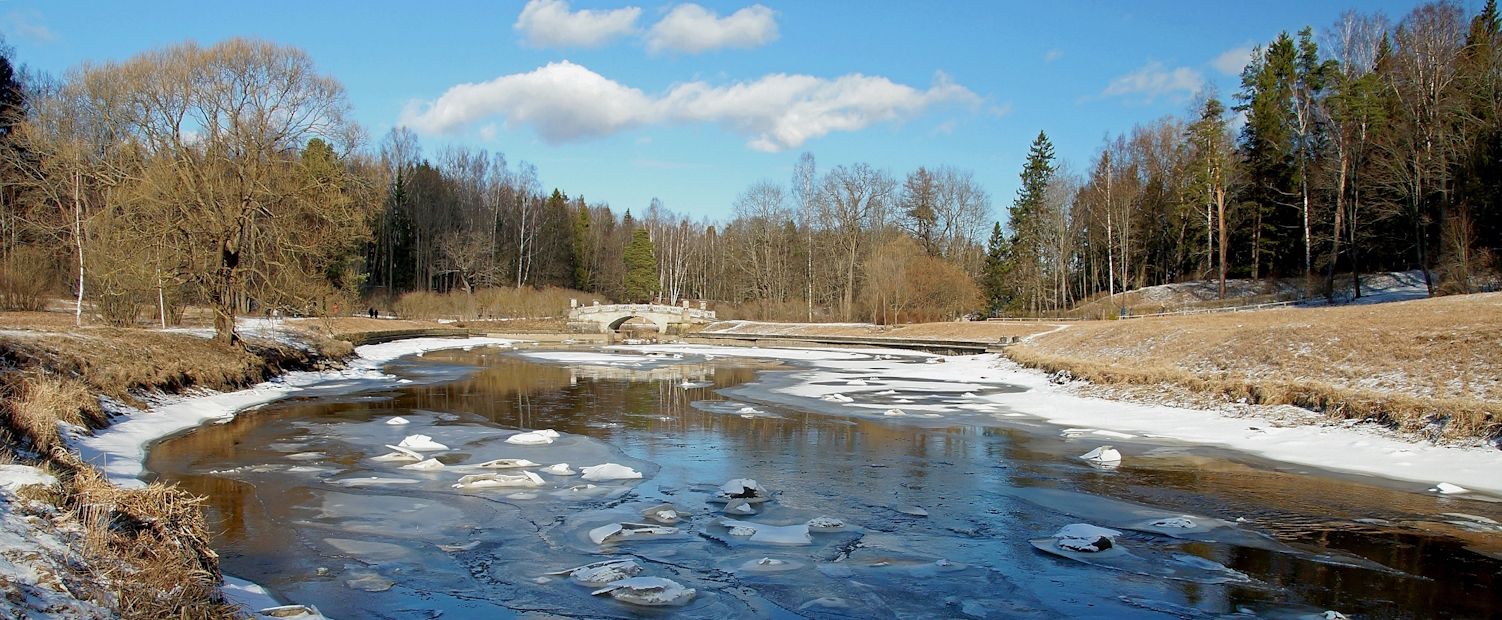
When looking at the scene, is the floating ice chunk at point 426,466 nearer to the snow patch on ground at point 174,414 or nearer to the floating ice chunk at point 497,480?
the floating ice chunk at point 497,480

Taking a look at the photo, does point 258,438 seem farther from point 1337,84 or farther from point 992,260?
point 992,260

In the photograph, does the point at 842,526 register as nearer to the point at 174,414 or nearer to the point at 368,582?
the point at 368,582

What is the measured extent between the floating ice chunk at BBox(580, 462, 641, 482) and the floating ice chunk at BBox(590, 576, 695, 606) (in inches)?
175

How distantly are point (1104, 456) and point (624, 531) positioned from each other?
8.30 meters

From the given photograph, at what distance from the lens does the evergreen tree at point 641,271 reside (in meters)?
96.9

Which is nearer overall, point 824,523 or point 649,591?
point 649,591

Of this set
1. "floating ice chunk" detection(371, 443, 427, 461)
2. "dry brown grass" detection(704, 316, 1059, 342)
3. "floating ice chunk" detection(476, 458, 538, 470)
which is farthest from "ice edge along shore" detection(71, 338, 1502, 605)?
"dry brown grass" detection(704, 316, 1059, 342)

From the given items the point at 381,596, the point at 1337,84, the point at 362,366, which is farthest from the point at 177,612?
the point at 1337,84

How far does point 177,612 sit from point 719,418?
534 inches

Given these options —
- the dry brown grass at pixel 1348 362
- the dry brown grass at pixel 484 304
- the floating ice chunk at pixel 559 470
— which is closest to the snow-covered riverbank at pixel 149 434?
the floating ice chunk at pixel 559 470

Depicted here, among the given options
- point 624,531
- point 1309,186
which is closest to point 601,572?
point 624,531

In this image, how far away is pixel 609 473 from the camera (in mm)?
11609

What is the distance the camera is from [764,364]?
3709cm

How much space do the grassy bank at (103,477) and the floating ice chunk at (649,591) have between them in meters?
2.73
